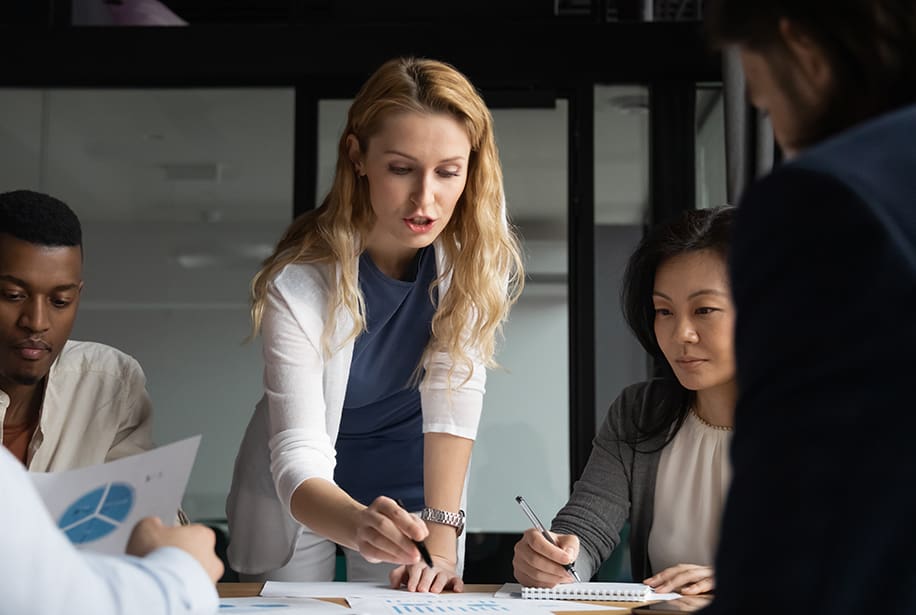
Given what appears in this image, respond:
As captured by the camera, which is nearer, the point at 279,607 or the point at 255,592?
the point at 279,607

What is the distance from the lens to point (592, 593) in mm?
1506

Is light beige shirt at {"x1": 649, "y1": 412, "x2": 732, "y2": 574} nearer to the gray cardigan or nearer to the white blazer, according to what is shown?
the gray cardigan

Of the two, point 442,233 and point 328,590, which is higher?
point 442,233

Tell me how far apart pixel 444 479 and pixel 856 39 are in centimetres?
123

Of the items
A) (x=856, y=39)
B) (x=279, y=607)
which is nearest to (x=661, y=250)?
(x=279, y=607)

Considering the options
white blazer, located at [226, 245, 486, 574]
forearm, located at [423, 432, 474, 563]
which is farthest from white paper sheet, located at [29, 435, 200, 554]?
forearm, located at [423, 432, 474, 563]

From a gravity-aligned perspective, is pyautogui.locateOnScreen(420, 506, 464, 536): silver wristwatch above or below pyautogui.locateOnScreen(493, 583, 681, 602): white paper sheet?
above

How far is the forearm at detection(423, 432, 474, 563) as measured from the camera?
5.63 ft

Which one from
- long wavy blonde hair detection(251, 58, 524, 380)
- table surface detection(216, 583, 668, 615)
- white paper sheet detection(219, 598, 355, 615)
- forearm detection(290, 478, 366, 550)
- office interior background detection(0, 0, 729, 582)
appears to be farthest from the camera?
office interior background detection(0, 0, 729, 582)

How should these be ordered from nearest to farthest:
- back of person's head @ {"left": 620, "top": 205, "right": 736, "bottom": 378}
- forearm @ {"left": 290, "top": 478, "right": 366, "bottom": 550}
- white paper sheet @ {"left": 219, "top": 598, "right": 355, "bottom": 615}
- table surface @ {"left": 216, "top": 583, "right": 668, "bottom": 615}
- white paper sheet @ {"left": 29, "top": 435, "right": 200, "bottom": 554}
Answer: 1. white paper sheet @ {"left": 29, "top": 435, "right": 200, "bottom": 554}
2. white paper sheet @ {"left": 219, "top": 598, "right": 355, "bottom": 615}
3. table surface @ {"left": 216, "top": 583, "right": 668, "bottom": 615}
4. forearm @ {"left": 290, "top": 478, "right": 366, "bottom": 550}
5. back of person's head @ {"left": 620, "top": 205, "right": 736, "bottom": 378}

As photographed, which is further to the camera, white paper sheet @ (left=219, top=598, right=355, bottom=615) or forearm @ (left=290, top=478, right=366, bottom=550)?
forearm @ (left=290, top=478, right=366, bottom=550)

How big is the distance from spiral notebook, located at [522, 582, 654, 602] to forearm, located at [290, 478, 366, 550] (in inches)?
10.8

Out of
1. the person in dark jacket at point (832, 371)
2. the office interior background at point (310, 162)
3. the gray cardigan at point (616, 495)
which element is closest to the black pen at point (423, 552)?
the gray cardigan at point (616, 495)

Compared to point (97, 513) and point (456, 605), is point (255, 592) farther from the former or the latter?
point (97, 513)
